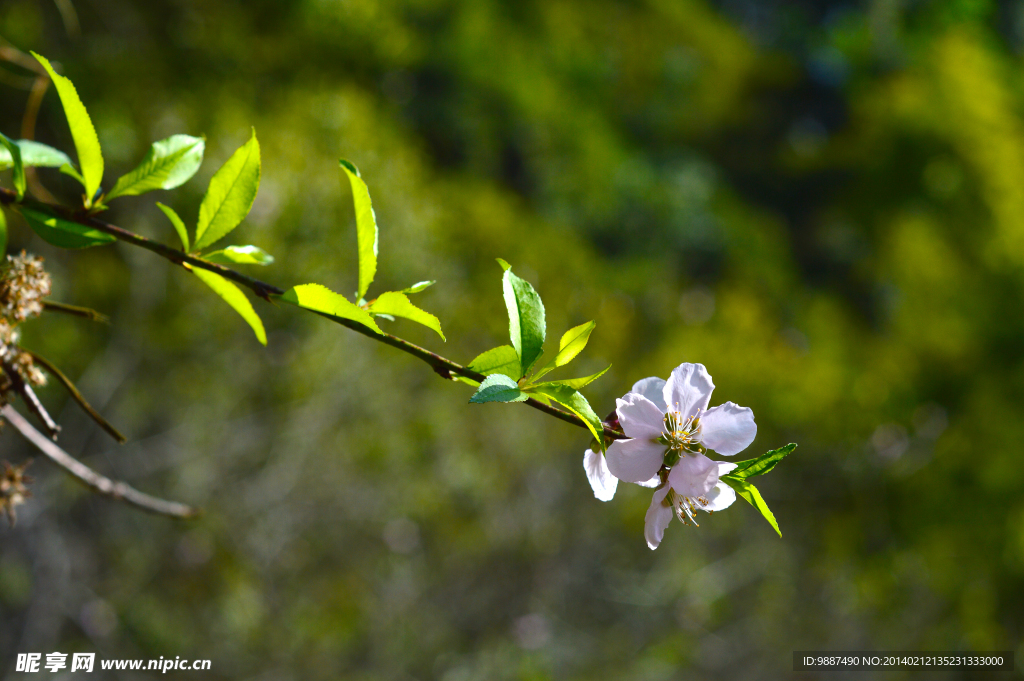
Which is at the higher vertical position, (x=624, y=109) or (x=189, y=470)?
(x=624, y=109)

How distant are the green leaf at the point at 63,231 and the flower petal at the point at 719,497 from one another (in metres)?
0.23

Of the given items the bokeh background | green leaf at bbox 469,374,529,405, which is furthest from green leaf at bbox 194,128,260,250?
the bokeh background

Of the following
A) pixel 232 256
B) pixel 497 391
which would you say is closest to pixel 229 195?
pixel 232 256

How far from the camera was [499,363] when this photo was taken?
0.22 m

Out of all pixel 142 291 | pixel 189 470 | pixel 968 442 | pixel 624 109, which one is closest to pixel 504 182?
pixel 624 109

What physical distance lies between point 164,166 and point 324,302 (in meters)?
0.11

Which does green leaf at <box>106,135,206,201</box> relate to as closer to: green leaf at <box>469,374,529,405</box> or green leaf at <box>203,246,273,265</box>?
green leaf at <box>203,246,273,265</box>

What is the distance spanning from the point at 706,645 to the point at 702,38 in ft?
13.4

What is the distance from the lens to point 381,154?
2361mm

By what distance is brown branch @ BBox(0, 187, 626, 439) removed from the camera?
0.62ft

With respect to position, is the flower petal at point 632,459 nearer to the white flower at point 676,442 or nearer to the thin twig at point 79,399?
the white flower at point 676,442

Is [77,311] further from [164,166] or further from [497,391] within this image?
[497,391]

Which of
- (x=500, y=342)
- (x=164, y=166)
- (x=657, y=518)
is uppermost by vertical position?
(x=500, y=342)

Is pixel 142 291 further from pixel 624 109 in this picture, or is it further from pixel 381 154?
pixel 624 109
